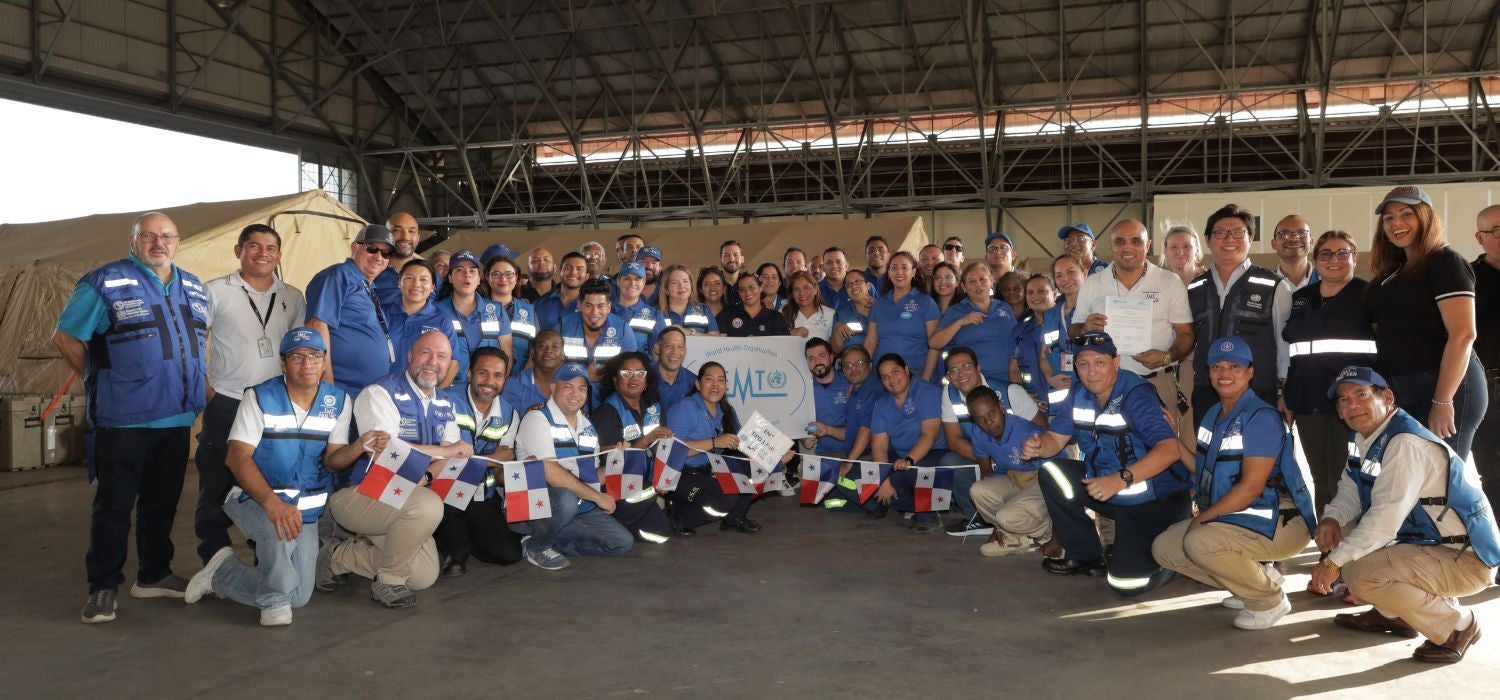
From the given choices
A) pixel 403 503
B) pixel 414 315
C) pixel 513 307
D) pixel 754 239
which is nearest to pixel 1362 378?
pixel 403 503

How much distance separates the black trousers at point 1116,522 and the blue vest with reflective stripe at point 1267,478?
474mm

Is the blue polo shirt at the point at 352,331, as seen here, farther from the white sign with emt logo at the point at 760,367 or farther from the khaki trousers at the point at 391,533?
the white sign with emt logo at the point at 760,367

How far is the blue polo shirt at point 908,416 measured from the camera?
293 inches

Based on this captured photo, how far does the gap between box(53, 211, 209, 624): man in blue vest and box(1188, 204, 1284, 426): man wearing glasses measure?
19.2 ft

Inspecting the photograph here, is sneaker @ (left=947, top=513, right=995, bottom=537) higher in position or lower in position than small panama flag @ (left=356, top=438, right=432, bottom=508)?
lower

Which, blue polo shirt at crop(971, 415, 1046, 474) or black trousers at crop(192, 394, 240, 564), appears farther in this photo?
blue polo shirt at crop(971, 415, 1046, 474)

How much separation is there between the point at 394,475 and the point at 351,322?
1167 mm

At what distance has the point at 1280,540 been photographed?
4.89 metres

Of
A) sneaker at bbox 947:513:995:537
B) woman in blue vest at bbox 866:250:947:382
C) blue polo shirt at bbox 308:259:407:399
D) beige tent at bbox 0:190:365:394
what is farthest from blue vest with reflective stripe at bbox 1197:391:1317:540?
beige tent at bbox 0:190:365:394

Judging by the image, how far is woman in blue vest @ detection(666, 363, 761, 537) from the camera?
715 cm

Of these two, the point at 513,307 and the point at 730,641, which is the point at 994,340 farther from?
the point at 730,641

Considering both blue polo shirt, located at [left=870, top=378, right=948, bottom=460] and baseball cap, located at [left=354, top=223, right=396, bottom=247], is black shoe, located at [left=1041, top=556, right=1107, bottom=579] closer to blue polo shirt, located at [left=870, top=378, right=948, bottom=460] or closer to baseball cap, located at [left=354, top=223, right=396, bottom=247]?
blue polo shirt, located at [left=870, top=378, right=948, bottom=460]

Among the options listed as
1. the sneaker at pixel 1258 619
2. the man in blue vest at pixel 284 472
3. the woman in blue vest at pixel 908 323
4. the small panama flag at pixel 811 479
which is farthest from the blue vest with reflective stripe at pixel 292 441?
the sneaker at pixel 1258 619

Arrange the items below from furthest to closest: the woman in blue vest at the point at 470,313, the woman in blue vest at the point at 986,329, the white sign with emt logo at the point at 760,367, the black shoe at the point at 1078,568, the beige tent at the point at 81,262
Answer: the beige tent at the point at 81,262
the white sign with emt logo at the point at 760,367
the woman in blue vest at the point at 986,329
the woman in blue vest at the point at 470,313
the black shoe at the point at 1078,568
